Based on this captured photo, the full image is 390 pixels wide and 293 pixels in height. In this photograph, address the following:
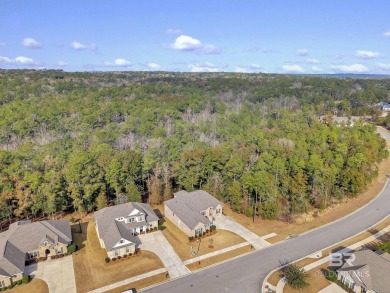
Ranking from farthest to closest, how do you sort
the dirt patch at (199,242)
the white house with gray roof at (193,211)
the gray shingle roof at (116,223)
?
the white house with gray roof at (193,211) < the dirt patch at (199,242) < the gray shingle roof at (116,223)

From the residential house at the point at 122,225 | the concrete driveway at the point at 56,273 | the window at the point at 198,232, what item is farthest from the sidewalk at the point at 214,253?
the concrete driveway at the point at 56,273

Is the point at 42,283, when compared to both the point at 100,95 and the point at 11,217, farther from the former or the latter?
the point at 100,95

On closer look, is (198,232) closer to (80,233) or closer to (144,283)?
(144,283)

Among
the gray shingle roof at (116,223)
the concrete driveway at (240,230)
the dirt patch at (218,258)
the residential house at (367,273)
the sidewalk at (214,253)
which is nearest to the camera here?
the residential house at (367,273)

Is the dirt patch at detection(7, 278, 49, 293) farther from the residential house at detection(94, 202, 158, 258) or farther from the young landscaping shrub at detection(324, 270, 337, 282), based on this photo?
the young landscaping shrub at detection(324, 270, 337, 282)

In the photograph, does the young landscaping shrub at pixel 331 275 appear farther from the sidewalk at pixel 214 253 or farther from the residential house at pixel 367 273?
the sidewalk at pixel 214 253
